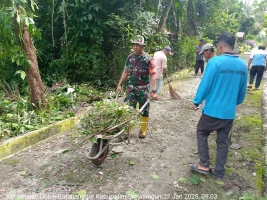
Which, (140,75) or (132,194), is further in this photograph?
(140,75)

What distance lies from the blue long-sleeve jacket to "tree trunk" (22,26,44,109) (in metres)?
3.53

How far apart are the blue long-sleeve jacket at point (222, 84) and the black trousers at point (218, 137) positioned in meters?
0.10

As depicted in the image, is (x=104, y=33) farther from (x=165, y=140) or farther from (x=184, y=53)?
(x=184, y=53)

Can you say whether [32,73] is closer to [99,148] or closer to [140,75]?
[140,75]

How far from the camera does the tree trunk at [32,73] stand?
4961 millimetres

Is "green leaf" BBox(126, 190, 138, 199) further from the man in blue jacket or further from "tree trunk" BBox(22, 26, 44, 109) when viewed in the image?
"tree trunk" BBox(22, 26, 44, 109)

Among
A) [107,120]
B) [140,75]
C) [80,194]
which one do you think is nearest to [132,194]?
[80,194]

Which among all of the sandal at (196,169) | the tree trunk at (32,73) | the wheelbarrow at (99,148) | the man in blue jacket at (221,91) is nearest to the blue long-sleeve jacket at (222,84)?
the man in blue jacket at (221,91)

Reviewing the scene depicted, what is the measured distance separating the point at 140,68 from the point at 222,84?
169 cm

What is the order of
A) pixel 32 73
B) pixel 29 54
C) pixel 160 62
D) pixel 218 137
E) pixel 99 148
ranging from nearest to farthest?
pixel 218 137
pixel 99 148
pixel 29 54
pixel 32 73
pixel 160 62

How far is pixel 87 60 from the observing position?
820 centimetres

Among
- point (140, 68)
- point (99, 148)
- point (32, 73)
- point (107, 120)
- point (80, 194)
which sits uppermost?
point (140, 68)

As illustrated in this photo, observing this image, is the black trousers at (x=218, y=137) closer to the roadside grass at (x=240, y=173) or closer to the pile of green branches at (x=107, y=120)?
the roadside grass at (x=240, y=173)

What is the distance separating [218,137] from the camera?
3.37 metres
